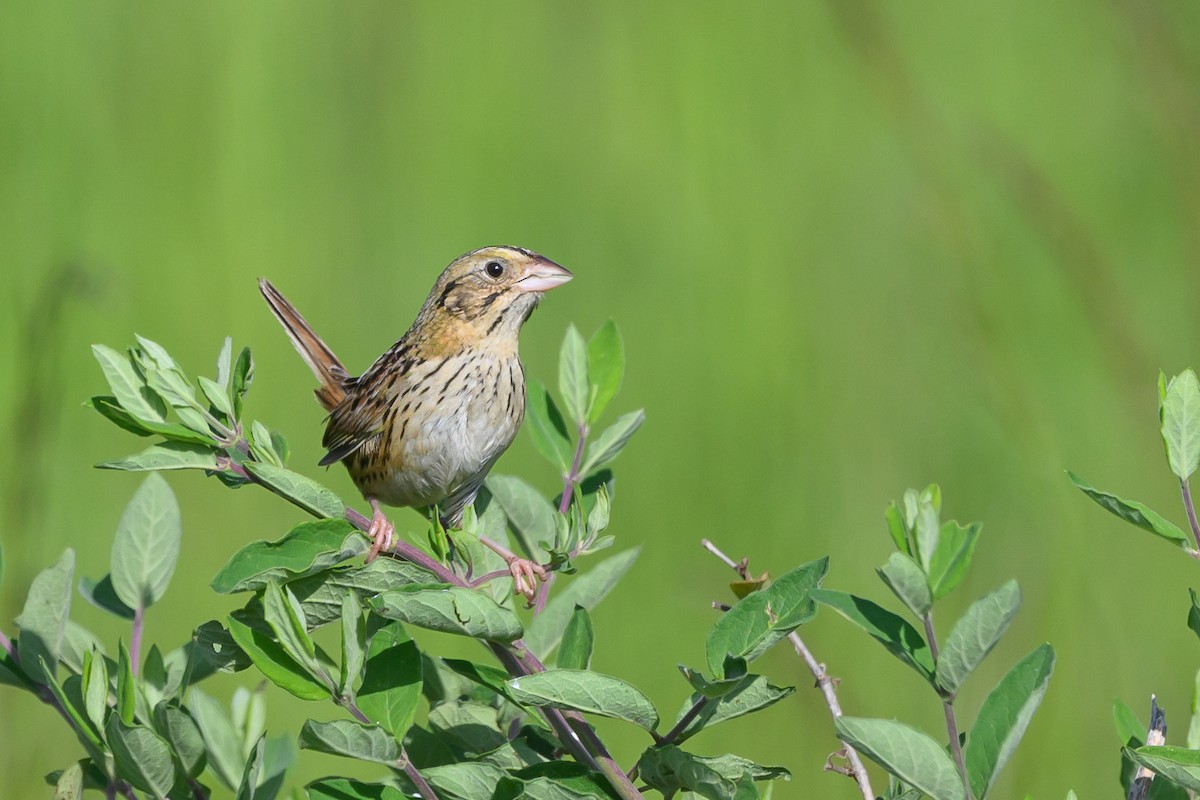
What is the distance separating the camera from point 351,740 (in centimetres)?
112

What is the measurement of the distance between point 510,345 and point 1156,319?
2218 millimetres

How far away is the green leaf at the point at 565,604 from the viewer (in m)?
1.59

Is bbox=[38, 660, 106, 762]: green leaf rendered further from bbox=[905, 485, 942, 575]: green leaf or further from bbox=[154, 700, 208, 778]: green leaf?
bbox=[905, 485, 942, 575]: green leaf

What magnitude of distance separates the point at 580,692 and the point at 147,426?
0.49m

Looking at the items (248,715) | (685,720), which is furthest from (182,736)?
(685,720)

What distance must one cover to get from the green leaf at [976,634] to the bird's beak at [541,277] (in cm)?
167

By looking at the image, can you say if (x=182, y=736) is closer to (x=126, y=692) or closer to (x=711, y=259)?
(x=126, y=692)

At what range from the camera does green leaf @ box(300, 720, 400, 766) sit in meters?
1.08

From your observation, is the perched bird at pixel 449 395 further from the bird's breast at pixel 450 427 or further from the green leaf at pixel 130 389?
the green leaf at pixel 130 389

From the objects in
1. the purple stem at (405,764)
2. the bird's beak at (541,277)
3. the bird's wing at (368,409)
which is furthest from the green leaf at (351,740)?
the bird's beak at (541,277)

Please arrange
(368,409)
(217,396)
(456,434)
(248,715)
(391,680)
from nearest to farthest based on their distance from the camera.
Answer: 1. (391,680)
2. (217,396)
3. (248,715)
4. (456,434)
5. (368,409)

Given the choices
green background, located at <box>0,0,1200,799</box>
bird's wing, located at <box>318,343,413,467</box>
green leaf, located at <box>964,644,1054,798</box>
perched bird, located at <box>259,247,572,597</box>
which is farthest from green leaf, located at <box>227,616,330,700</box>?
green background, located at <box>0,0,1200,799</box>

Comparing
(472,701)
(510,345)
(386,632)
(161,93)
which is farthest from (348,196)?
(386,632)

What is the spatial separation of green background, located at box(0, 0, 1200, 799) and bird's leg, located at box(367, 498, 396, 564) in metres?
1.15
